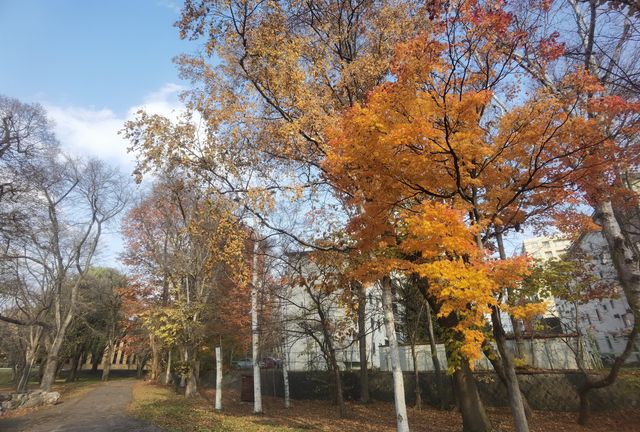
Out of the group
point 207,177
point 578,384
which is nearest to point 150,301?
point 207,177

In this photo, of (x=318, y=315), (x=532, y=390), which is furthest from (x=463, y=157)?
(x=318, y=315)

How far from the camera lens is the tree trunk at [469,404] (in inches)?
355

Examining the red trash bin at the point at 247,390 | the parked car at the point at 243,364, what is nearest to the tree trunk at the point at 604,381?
the red trash bin at the point at 247,390

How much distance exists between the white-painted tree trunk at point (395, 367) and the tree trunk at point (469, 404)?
5.76 feet

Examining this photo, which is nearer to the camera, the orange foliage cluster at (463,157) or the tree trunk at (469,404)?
the orange foliage cluster at (463,157)

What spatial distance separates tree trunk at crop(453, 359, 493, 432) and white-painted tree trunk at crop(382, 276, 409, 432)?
176 cm

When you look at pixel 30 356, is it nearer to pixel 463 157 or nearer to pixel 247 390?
pixel 247 390

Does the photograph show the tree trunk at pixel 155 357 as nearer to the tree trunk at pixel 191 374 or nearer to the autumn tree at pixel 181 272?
the autumn tree at pixel 181 272

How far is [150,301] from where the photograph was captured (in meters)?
27.5

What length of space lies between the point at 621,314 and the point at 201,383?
39155 mm

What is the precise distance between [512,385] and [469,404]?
9.88ft

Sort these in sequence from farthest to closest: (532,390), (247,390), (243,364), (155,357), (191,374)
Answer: (155,357) → (243,364) → (191,374) → (247,390) → (532,390)

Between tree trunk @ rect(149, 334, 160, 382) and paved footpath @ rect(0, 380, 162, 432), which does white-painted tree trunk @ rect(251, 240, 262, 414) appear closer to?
paved footpath @ rect(0, 380, 162, 432)

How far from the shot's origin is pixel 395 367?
8.44m
